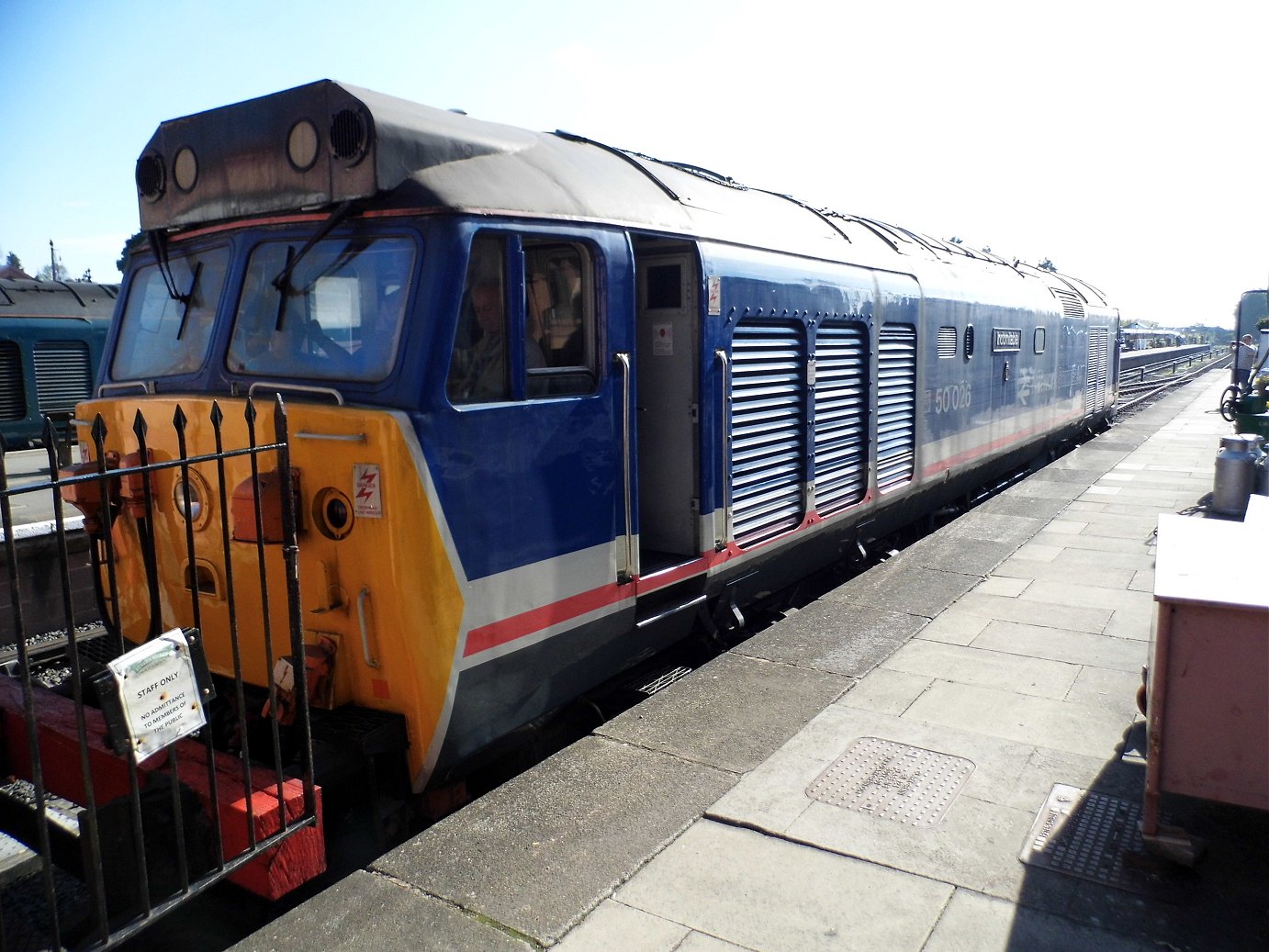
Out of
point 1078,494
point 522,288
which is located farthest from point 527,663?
point 1078,494

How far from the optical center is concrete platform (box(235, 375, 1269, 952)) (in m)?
2.93

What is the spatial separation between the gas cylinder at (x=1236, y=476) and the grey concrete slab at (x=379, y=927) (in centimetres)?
858

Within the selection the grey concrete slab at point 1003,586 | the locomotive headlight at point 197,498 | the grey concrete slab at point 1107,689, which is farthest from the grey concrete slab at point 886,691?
the locomotive headlight at point 197,498

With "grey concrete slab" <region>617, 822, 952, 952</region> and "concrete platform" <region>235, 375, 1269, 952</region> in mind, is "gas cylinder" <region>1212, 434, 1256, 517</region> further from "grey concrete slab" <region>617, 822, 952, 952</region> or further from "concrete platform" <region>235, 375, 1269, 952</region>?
"grey concrete slab" <region>617, 822, 952, 952</region>

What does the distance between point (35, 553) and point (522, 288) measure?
5.08 m

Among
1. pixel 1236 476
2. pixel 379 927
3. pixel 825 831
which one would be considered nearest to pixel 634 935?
pixel 379 927

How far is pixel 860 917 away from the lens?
2.99 metres

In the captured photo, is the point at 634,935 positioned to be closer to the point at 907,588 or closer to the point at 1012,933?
the point at 1012,933

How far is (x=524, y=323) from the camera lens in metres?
3.79

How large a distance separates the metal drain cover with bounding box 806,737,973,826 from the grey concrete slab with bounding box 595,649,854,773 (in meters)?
0.33

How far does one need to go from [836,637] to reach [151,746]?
3938 mm

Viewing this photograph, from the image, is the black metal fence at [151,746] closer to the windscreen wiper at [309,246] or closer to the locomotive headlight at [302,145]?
the windscreen wiper at [309,246]

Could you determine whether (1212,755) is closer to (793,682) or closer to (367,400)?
(793,682)

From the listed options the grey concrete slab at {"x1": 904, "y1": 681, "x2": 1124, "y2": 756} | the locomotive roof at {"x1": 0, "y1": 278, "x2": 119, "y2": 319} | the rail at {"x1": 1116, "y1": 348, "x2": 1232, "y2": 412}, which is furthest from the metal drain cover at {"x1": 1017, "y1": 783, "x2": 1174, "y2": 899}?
the rail at {"x1": 1116, "y1": 348, "x2": 1232, "y2": 412}
